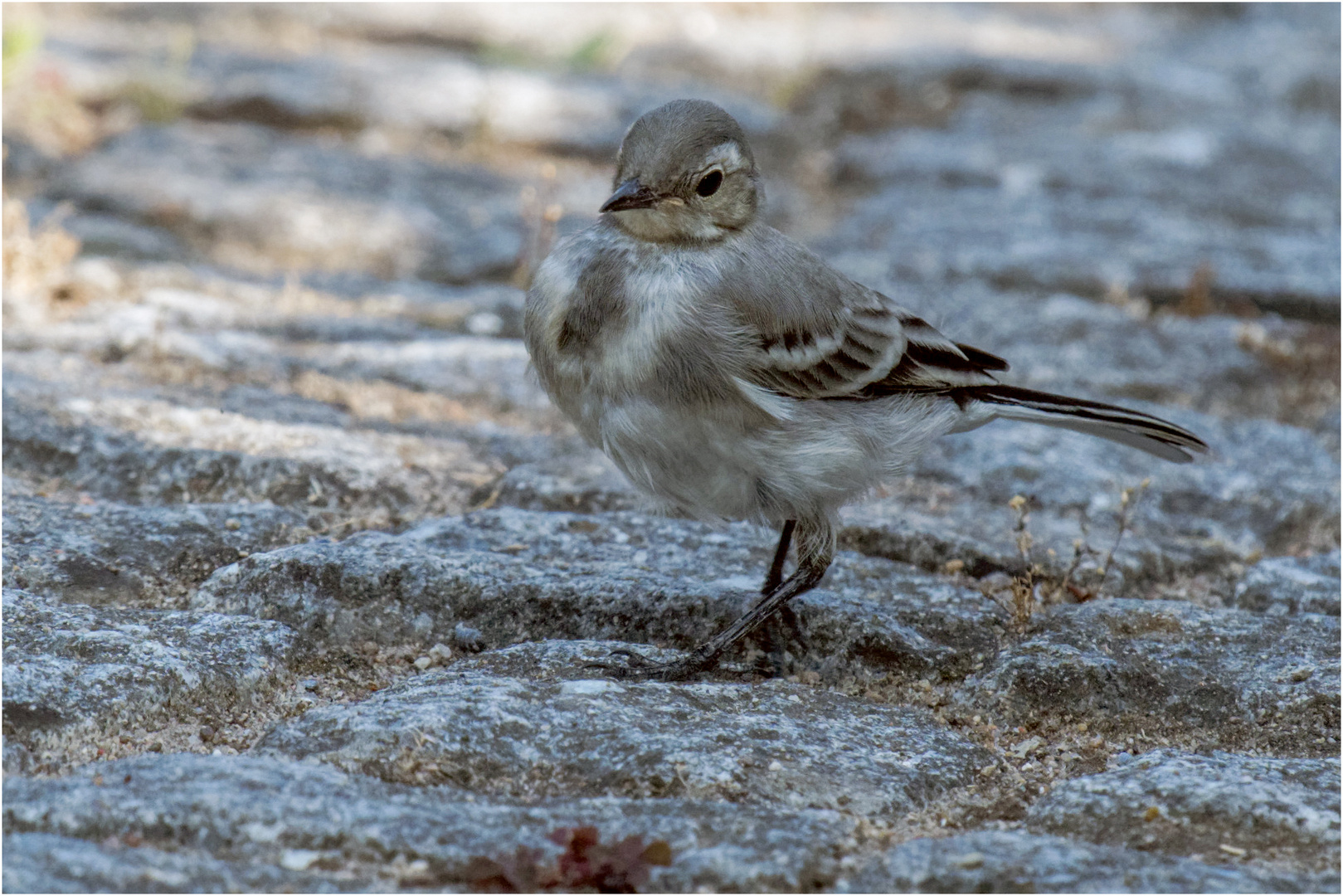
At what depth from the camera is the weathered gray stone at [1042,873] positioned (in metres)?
2.01

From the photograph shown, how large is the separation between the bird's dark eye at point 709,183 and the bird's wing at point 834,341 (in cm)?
21

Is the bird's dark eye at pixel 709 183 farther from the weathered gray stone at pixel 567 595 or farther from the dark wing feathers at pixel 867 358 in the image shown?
the weathered gray stone at pixel 567 595

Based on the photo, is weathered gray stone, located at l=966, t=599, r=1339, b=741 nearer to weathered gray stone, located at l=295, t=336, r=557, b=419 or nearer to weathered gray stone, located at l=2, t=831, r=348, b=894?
weathered gray stone, located at l=2, t=831, r=348, b=894

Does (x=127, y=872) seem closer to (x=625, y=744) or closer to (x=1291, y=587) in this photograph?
(x=625, y=744)

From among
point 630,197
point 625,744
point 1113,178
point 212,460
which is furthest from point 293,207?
point 1113,178

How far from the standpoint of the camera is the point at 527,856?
6.67ft

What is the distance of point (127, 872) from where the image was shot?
188cm

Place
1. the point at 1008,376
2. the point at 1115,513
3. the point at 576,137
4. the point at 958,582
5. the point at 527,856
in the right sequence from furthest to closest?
the point at 576,137 < the point at 1008,376 < the point at 1115,513 < the point at 958,582 < the point at 527,856

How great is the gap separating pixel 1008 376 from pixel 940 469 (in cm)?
61

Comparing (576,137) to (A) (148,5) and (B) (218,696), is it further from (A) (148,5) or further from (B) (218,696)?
(B) (218,696)

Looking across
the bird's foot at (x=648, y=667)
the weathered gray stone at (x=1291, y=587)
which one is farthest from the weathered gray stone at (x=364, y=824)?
the weathered gray stone at (x=1291, y=587)

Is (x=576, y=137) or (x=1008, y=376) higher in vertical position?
(x=576, y=137)

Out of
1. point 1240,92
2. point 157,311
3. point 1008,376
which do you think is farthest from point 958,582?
point 1240,92

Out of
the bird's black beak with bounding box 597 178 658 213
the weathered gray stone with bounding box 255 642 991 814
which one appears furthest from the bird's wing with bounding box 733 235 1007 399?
the weathered gray stone with bounding box 255 642 991 814
